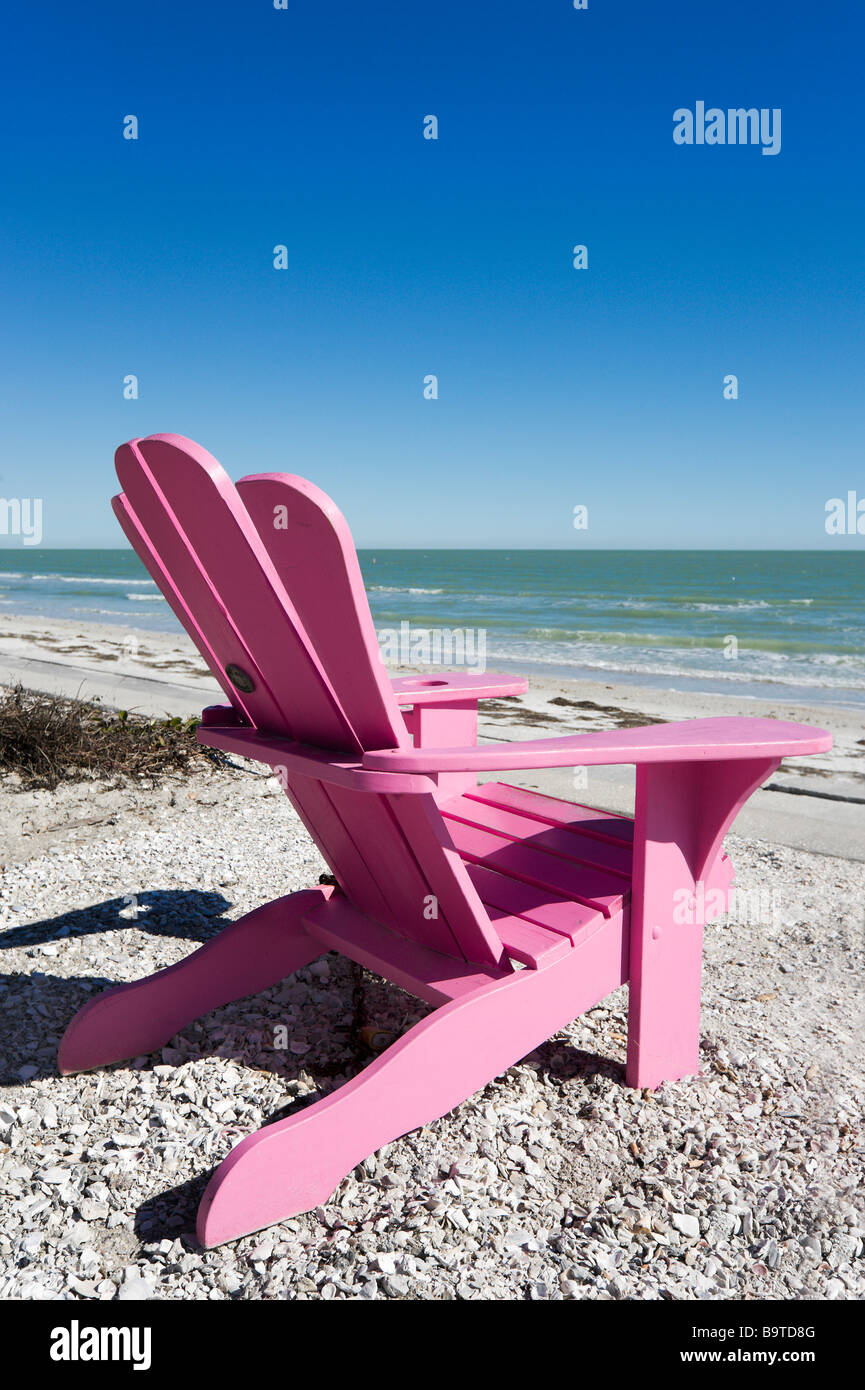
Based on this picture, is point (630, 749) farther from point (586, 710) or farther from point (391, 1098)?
point (586, 710)

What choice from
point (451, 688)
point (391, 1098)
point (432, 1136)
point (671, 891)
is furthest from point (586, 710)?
point (391, 1098)

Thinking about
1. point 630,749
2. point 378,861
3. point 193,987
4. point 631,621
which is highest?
point 631,621

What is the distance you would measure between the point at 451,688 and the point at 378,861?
28.4 inches

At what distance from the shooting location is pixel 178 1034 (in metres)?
2.30

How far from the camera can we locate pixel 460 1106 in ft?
6.70

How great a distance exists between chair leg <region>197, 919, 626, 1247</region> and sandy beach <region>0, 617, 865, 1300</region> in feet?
0.31

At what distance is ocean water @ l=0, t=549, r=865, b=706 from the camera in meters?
12.8

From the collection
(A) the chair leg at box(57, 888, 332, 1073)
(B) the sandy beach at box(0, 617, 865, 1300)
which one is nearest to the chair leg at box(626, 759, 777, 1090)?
(B) the sandy beach at box(0, 617, 865, 1300)

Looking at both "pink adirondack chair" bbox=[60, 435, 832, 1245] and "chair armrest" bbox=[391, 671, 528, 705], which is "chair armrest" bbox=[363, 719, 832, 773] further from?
"chair armrest" bbox=[391, 671, 528, 705]

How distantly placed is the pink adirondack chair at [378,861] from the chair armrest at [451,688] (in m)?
0.42

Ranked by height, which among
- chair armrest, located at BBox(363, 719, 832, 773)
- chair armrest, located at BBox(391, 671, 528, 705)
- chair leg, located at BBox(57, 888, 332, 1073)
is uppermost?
chair armrest, located at BBox(391, 671, 528, 705)

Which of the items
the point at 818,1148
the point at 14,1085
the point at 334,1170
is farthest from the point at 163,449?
the point at 818,1148
